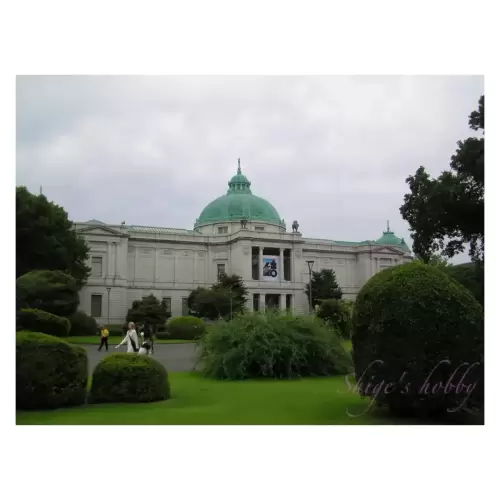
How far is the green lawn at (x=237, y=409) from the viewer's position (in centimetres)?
873

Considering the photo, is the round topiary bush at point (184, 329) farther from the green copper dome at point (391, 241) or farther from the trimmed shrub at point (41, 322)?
the green copper dome at point (391, 241)

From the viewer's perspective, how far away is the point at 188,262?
2490 inches

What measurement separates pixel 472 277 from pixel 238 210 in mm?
49766

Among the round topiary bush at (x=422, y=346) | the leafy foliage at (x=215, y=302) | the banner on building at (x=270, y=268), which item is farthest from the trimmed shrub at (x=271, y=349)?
the banner on building at (x=270, y=268)

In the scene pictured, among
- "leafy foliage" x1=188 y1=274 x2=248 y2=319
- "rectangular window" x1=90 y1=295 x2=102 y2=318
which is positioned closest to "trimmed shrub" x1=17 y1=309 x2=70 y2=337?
"leafy foliage" x1=188 y1=274 x2=248 y2=319

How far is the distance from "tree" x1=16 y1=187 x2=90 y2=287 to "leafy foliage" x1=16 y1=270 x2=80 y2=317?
1.43 meters

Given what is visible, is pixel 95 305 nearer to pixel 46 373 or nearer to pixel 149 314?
pixel 149 314

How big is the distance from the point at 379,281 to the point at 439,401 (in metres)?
2.07

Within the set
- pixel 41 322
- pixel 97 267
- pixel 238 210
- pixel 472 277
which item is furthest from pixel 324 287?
pixel 472 277

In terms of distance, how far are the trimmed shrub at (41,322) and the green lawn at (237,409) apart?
14.3 m

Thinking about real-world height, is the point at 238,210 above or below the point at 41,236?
above

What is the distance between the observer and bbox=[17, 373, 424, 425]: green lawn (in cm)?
873

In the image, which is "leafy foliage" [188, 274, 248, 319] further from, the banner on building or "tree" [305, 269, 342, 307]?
the banner on building

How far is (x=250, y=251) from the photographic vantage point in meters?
61.8
